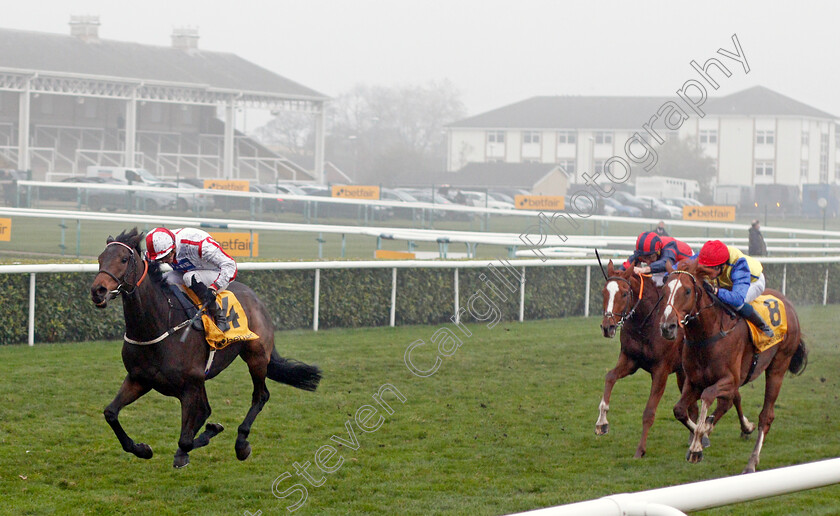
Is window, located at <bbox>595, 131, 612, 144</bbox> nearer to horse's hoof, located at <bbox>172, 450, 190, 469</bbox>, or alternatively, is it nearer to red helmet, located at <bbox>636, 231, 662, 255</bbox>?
red helmet, located at <bbox>636, 231, 662, 255</bbox>

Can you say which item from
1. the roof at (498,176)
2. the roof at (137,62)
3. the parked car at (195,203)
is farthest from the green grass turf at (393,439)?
the roof at (498,176)

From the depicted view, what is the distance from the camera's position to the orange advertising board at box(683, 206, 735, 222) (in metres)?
28.3

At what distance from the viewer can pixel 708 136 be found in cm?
5216

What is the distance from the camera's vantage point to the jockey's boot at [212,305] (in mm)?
4570

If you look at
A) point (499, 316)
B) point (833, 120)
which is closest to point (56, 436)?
point (499, 316)

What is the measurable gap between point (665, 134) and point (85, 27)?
2875 cm

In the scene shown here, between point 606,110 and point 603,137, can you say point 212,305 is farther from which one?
point 606,110

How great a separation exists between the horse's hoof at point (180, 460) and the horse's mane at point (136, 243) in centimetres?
79

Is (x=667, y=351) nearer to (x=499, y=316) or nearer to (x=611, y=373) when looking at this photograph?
(x=611, y=373)

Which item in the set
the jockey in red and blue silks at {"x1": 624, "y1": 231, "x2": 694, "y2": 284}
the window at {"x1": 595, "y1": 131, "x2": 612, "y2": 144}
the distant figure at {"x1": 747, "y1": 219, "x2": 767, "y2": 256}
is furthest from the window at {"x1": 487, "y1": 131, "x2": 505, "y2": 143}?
the jockey in red and blue silks at {"x1": 624, "y1": 231, "x2": 694, "y2": 284}

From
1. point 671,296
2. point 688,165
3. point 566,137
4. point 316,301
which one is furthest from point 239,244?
point 566,137

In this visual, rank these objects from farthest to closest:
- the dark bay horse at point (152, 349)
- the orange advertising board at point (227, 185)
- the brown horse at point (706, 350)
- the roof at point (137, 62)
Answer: the roof at point (137, 62), the orange advertising board at point (227, 185), the brown horse at point (706, 350), the dark bay horse at point (152, 349)

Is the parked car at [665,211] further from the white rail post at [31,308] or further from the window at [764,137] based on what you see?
the white rail post at [31,308]

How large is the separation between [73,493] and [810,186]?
41603 mm
